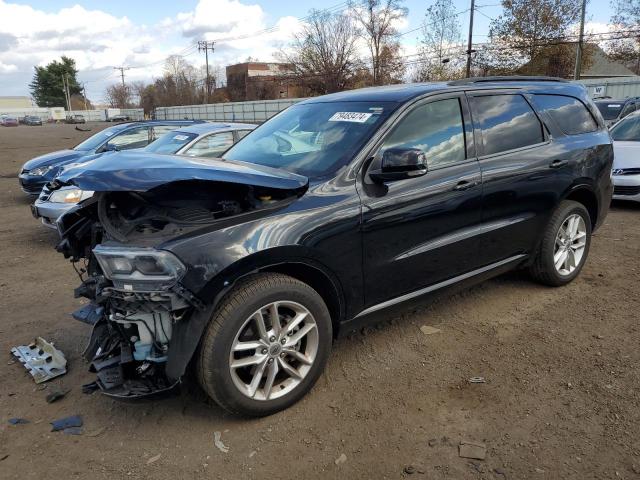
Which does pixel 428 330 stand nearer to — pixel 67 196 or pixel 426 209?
pixel 426 209

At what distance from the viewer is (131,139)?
33.2 feet

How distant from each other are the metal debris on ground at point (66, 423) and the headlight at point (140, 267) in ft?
3.25

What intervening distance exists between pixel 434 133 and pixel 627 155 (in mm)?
6205

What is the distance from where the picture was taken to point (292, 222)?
2.85 meters

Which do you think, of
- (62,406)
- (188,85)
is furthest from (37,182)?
(188,85)

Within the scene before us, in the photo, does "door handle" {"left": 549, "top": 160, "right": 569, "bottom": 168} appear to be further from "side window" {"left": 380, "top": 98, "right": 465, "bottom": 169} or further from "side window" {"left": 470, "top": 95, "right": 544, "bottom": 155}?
"side window" {"left": 380, "top": 98, "right": 465, "bottom": 169}

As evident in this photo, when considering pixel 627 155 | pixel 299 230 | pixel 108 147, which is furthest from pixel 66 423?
pixel 627 155

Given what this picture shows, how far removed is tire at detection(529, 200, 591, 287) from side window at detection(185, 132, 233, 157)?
496cm

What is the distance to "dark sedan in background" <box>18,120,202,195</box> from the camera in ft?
31.9

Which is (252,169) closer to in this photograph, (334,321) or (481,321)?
(334,321)

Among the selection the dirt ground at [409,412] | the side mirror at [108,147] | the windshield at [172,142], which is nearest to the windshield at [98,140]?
the side mirror at [108,147]

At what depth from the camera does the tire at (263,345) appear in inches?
105

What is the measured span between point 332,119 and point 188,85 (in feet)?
236

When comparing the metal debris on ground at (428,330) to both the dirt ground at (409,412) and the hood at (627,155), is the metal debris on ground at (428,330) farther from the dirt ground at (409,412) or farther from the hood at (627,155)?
the hood at (627,155)
